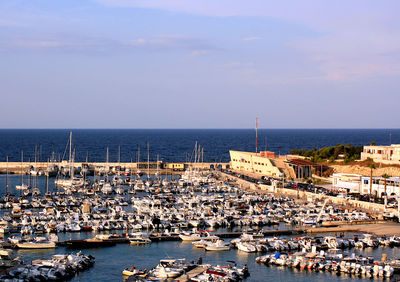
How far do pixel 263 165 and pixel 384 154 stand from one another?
18571 mm

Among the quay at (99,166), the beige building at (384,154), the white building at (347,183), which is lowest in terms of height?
the quay at (99,166)

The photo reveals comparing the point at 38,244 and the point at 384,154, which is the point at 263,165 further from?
the point at 38,244

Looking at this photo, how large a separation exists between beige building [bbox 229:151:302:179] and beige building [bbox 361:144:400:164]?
11.8m

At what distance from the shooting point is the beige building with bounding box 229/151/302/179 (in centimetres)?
8212

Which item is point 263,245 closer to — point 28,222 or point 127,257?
point 127,257

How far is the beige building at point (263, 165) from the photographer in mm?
82125

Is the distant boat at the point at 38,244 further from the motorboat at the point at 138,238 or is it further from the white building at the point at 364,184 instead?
the white building at the point at 364,184

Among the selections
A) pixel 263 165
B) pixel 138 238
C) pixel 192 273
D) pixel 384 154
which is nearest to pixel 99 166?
pixel 263 165

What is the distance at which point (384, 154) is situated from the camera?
3132 inches

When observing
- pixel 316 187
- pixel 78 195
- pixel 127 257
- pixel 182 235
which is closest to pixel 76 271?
pixel 127 257

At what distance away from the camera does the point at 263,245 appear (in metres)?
40.2

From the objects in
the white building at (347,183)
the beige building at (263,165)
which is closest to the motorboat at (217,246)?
the white building at (347,183)

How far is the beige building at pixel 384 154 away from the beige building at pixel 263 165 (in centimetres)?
1175

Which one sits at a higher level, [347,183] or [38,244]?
[347,183]
